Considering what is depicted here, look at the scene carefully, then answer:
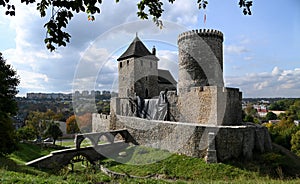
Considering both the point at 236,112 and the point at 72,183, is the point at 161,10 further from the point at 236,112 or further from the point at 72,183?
the point at 236,112

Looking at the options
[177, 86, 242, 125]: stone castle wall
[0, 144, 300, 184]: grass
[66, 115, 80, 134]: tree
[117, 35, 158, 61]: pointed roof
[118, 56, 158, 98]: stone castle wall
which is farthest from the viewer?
[66, 115, 80, 134]: tree

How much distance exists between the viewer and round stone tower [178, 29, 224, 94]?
16891 millimetres

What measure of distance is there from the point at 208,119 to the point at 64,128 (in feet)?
118

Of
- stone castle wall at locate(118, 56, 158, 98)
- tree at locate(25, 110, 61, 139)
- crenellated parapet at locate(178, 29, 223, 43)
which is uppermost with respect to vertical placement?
crenellated parapet at locate(178, 29, 223, 43)

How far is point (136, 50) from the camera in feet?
81.6

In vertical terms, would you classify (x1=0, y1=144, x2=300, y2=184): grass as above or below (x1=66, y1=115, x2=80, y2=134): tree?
above

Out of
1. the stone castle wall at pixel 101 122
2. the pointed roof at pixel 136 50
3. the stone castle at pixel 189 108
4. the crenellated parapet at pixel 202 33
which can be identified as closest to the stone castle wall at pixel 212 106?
the stone castle at pixel 189 108

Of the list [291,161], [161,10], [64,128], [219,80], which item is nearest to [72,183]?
[161,10]

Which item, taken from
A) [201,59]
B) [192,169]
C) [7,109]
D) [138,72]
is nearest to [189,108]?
[201,59]

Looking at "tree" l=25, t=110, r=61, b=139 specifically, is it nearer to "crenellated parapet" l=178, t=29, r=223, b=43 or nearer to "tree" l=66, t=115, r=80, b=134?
"tree" l=66, t=115, r=80, b=134

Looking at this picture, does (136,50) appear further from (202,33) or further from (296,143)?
(296,143)

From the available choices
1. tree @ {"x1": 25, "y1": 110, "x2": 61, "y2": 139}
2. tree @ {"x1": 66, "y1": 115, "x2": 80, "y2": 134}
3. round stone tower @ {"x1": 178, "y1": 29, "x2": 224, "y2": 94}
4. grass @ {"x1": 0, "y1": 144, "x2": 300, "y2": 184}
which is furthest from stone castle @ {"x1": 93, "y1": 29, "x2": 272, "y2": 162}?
tree @ {"x1": 66, "y1": 115, "x2": 80, "y2": 134}

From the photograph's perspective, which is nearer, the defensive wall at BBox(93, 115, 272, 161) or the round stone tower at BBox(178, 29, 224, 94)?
the defensive wall at BBox(93, 115, 272, 161)

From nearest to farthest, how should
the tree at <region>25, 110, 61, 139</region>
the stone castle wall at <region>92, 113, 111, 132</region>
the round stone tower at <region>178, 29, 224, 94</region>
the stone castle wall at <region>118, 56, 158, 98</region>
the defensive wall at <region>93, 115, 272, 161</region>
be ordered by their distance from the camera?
the defensive wall at <region>93, 115, 272, 161</region> → the round stone tower at <region>178, 29, 224, 94</region> → the stone castle wall at <region>92, 113, 111, 132</region> → the stone castle wall at <region>118, 56, 158, 98</region> → the tree at <region>25, 110, 61, 139</region>
